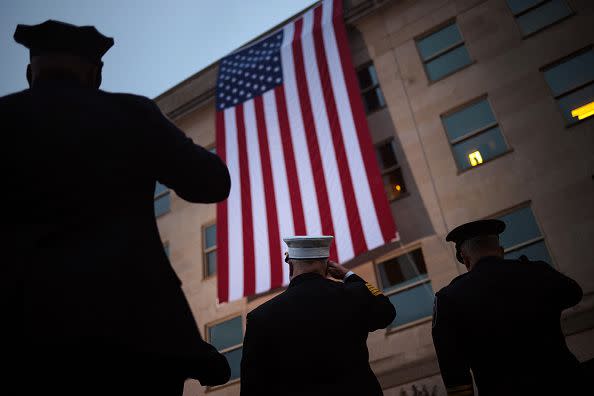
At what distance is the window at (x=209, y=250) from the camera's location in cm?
1327

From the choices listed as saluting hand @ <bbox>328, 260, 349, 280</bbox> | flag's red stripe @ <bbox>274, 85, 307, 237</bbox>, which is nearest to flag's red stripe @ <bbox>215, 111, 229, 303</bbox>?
flag's red stripe @ <bbox>274, 85, 307, 237</bbox>

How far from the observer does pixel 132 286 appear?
1278mm

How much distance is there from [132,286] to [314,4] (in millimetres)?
15399

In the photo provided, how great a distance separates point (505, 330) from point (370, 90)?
10.7 m

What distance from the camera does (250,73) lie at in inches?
523

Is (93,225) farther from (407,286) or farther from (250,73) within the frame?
(250,73)

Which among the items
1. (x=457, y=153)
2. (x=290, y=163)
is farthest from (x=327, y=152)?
(x=457, y=153)

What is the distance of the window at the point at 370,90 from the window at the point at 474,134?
1.92m

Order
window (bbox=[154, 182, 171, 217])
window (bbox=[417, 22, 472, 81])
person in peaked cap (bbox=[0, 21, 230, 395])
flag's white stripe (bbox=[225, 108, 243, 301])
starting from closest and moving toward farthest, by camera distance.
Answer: person in peaked cap (bbox=[0, 21, 230, 395])
flag's white stripe (bbox=[225, 108, 243, 301])
window (bbox=[417, 22, 472, 81])
window (bbox=[154, 182, 171, 217])

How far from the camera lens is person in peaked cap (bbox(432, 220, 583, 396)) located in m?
2.74

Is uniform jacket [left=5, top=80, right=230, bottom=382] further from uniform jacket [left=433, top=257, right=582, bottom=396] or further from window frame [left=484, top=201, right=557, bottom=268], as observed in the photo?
window frame [left=484, top=201, right=557, bottom=268]

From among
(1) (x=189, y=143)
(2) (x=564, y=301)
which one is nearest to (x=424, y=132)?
(2) (x=564, y=301)

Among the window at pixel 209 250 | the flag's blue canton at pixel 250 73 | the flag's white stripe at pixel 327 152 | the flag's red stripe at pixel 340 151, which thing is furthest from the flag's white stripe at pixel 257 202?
the window at pixel 209 250

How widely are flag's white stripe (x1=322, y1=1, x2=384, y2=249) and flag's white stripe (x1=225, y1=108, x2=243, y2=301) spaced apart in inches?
104
